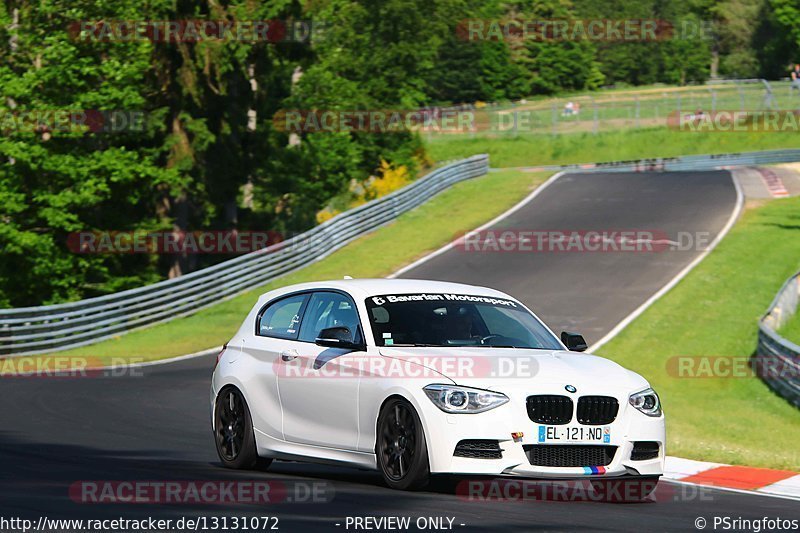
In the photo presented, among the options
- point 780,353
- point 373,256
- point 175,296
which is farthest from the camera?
point 373,256

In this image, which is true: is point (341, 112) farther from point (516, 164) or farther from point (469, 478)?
point (469, 478)

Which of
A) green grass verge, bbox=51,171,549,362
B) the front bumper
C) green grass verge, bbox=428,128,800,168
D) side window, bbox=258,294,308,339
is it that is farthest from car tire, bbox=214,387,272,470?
green grass verge, bbox=428,128,800,168

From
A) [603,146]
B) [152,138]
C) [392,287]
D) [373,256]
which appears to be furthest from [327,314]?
[603,146]

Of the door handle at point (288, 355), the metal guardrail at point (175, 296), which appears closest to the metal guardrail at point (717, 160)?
the metal guardrail at point (175, 296)

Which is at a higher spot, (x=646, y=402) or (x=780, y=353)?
(x=646, y=402)

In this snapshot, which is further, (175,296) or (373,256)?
(373,256)

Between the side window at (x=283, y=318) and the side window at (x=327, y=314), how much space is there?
14 centimetres

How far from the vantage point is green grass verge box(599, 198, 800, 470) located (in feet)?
54.6

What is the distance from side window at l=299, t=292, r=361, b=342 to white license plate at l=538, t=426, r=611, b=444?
193cm

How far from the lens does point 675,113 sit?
3297 inches

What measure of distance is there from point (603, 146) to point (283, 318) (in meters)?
68.4

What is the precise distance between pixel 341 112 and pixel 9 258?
24.0m

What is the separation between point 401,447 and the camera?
10078mm

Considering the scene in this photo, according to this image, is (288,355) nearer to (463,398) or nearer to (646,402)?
(463,398)
